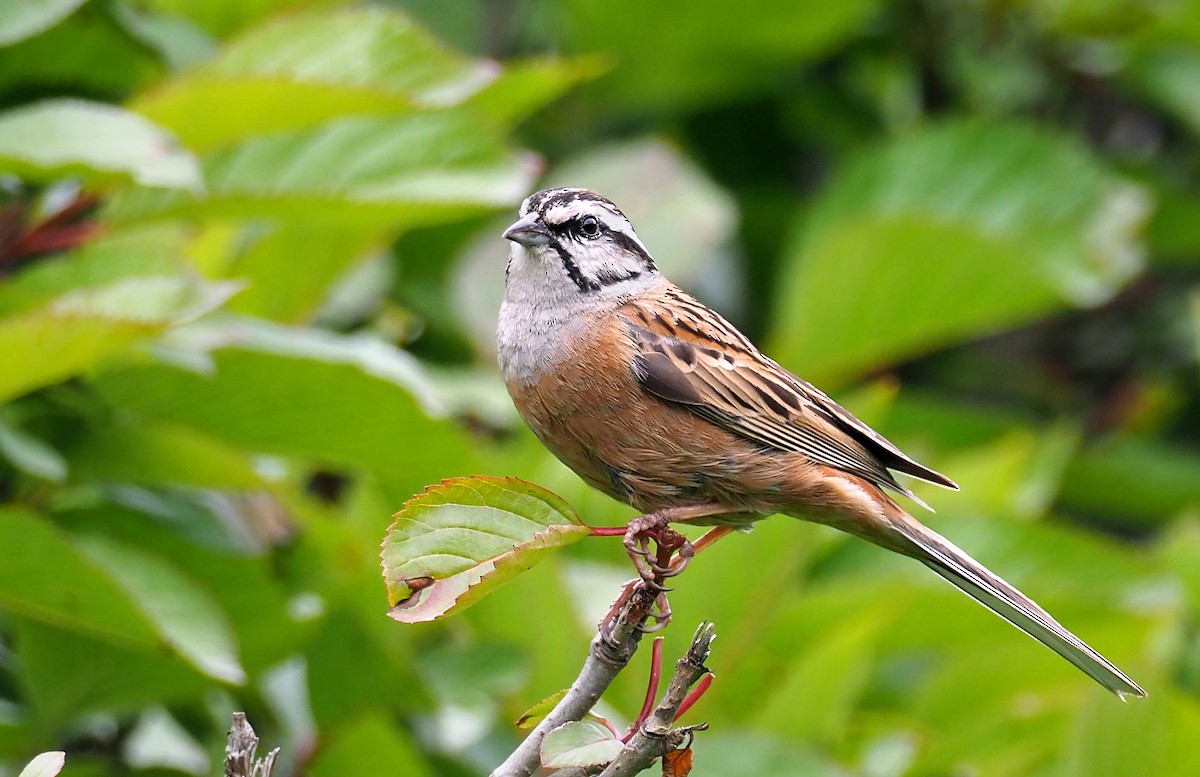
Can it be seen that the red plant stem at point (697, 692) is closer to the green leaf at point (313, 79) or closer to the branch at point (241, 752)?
the branch at point (241, 752)

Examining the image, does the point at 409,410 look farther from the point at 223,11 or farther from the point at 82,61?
the point at 223,11

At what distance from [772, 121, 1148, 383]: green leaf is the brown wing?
5.72 feet

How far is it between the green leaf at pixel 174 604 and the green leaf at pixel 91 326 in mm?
445

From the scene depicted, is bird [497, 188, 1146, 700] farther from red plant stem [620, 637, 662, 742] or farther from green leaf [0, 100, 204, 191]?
green leaf [0, 100, 204, 191]

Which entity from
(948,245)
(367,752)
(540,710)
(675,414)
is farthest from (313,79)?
(948,245)

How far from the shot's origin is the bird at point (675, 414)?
3.24 m

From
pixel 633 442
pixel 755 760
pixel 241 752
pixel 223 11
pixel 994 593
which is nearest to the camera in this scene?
pixel 241 752

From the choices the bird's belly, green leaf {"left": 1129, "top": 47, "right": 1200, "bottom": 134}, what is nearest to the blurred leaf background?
green leaf {"left": 1129, "top": 47, "right": 1200, "bottom": 134}

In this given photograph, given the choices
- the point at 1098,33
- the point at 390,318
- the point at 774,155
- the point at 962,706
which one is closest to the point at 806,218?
the point at 774,155

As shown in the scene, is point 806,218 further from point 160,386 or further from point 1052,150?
point 160,386

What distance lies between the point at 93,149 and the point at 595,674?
196 centimetres

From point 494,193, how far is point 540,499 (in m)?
1.71

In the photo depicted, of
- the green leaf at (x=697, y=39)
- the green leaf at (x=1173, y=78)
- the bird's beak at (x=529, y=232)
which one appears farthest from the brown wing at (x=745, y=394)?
the green leaf at (x=1173, y=78)

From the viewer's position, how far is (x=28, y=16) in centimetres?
384
